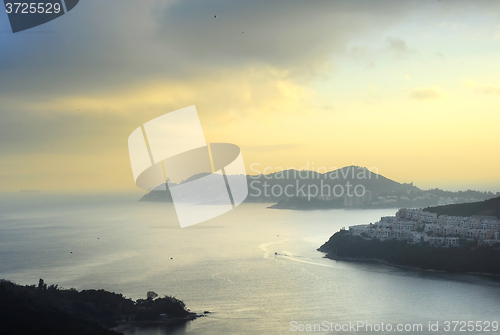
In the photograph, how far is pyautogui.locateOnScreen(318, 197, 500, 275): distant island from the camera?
17328 mm

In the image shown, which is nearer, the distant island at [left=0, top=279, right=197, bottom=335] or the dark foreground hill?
the distant island at [left=0, top=279, right=197, bottom=335]

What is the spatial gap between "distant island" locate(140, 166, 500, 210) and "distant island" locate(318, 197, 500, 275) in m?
36.1

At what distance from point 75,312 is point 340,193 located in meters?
60.7

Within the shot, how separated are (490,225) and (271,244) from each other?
453 inches

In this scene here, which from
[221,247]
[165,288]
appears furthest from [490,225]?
[165,288]

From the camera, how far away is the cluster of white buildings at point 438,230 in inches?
739

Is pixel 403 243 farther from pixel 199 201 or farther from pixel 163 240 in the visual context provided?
pixel 199 201

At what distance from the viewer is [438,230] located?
67.0 feet
